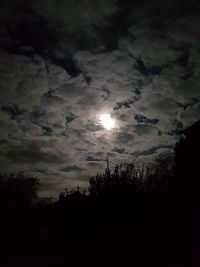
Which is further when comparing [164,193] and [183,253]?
[164,193]

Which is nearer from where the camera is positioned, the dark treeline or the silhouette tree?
the dark treeline

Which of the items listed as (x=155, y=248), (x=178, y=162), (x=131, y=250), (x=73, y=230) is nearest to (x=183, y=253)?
(x=155, y=248)

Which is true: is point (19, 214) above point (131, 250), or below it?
above

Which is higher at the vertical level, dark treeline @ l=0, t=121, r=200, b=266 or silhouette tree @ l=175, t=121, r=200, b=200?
silhouette tree @ l=175, t=121, r=200, b=200

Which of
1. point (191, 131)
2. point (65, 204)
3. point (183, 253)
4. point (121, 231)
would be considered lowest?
point (183, 253)

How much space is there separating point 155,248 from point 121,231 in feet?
5.65

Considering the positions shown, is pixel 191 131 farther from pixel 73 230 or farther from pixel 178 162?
pixel 73 230

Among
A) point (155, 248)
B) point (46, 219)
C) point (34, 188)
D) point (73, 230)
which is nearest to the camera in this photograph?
point (155, 248)

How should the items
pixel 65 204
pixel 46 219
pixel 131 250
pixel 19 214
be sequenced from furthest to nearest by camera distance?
pixel 46 219, pixel 19 214, pixel 65 204, pixel 131 250

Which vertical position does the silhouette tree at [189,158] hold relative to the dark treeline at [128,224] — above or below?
above

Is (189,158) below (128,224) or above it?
above

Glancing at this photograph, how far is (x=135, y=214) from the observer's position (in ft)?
40.5

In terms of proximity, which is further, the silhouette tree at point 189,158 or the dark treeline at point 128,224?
the silhouette tree at point 189,158

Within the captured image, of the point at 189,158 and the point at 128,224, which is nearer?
the point at 128,224
